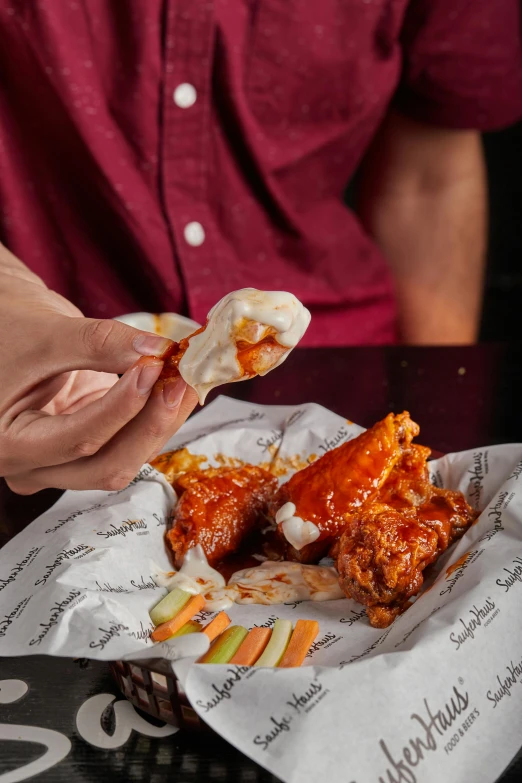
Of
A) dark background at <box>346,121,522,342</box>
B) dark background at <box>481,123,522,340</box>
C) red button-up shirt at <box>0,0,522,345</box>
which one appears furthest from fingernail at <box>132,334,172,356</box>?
dark background at <box>481,123,522,340</box>

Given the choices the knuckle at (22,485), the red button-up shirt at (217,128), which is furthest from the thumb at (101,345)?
the red button-up shirt at (217,128)

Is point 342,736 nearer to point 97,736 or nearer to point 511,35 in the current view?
point 97,736

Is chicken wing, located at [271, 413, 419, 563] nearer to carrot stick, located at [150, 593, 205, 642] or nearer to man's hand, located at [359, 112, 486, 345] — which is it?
carrot stick, located at [150, 593, 205, 642]

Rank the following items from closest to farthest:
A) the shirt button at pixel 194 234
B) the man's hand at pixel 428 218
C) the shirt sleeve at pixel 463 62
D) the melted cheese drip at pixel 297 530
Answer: the melted cheese drip at pixel 297 530, the shirt button at pixel 194 234, the shirt sleeve at pixel 463 62, the man's hand at pixel 428 218

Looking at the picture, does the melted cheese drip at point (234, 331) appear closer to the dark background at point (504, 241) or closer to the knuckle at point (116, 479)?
the knuckle at point (116, 479)

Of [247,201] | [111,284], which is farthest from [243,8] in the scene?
[111,284]
